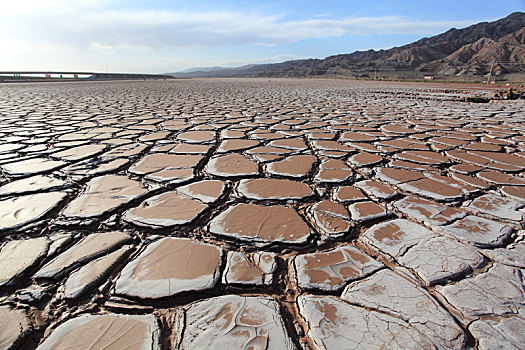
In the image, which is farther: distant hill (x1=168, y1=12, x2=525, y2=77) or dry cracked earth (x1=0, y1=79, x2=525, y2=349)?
distant hill (x1=168, y1=12, x2=525, y2=77)

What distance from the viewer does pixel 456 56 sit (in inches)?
1566

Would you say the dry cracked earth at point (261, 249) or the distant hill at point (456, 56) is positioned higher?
the distant hill at point (456, 56)

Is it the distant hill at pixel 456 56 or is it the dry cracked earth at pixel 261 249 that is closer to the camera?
the dry cracked earth at pixel 261 249

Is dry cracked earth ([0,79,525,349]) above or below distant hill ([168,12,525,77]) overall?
below

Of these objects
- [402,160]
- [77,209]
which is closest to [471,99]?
[402,160]

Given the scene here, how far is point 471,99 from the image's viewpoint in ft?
18.4

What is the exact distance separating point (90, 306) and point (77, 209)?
2.11 ft

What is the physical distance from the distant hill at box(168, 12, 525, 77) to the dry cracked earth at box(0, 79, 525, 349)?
2810 centimetres

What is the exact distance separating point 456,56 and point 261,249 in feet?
170

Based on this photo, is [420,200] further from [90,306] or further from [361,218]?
[90,306]

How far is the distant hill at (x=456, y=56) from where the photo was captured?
31094 mm

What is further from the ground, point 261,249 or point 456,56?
point 456,56

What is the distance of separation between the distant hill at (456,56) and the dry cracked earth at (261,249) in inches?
1106

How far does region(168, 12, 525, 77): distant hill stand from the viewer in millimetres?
31094
